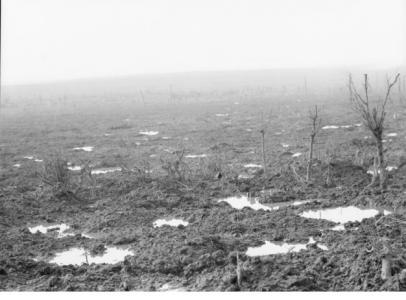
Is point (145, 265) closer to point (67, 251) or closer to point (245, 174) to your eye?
point (67, 251)

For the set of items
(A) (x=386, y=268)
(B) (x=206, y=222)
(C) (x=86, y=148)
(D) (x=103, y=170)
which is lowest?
(C) (x=86, y=148)

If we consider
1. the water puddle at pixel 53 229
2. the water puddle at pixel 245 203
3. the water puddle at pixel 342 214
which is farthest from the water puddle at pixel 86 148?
the water puddle at pixel 342 214

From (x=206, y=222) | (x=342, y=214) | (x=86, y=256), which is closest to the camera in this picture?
(x=86, y=256)

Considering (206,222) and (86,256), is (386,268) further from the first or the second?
(86,256)

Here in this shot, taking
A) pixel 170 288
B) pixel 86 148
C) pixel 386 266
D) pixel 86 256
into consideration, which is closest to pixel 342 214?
pixel 386 266

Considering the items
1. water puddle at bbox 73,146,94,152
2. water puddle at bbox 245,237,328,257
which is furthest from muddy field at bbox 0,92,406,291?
water puddle at bbox 73,146,94,152

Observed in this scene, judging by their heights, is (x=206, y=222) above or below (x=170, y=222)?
above

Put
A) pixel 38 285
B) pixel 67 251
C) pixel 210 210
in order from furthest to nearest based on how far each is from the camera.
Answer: pixel 210 210 → pixel 67 251 → pixel 38 285
